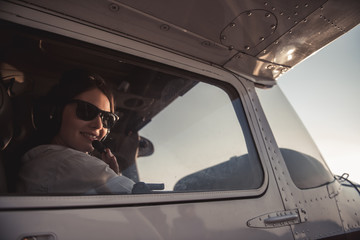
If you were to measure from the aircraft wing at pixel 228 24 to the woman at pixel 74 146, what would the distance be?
45cm

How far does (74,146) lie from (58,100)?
0.34 m

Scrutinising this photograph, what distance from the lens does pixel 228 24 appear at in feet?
4.34

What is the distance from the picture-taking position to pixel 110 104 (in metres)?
1.51

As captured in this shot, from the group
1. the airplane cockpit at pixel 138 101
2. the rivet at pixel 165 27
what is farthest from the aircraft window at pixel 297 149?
the rivet at pixel 165 27

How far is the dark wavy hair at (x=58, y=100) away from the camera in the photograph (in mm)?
1221

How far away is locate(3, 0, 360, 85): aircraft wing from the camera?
1130 mm

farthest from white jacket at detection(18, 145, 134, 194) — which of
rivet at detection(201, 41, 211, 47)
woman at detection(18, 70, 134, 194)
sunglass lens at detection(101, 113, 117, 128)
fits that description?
rivet at detection(201, 41, 211, 47)

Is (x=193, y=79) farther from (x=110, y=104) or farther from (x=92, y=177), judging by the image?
(x=92, y=177)

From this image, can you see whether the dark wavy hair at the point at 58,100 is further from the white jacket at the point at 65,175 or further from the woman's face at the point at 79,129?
the white jacket at the point at 65,175

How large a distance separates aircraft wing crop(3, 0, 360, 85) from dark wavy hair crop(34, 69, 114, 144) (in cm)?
38

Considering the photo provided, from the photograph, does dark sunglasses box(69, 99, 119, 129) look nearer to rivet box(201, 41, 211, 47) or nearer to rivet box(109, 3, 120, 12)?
rivet box(109, 3, 120, 12)

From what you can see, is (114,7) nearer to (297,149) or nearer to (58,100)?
(58,100)

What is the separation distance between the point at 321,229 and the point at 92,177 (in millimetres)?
1489

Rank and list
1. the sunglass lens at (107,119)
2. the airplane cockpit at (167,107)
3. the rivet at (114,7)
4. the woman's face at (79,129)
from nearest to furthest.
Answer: the airplane cockpit at (167,107) < the rivet at (114,7) < the woman's face at (79,129) < the sunglass lens at (107,119)
